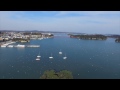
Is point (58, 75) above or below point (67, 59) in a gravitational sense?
above

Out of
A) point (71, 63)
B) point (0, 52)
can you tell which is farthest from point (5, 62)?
point (71, 63)

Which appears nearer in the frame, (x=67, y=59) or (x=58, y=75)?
(x=58, y=75)

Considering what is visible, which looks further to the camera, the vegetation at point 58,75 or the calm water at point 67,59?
the calm water at point 67,59

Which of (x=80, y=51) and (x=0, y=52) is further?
(x=80, y=51)

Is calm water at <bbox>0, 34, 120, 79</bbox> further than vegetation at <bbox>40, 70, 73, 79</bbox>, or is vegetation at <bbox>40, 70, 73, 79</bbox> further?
calm water at <bbox>0, 34, 120, 79</bbox>
